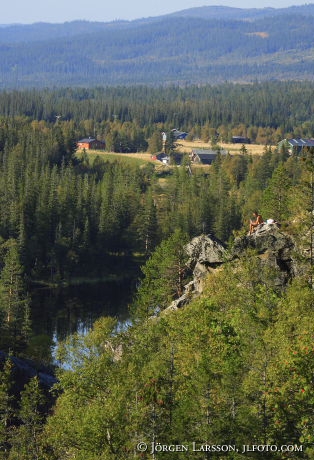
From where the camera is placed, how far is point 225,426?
31625 millimetres

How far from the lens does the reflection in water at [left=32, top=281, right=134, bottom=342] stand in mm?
90750

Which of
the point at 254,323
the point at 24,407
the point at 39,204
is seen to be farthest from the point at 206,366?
the point at 39,204

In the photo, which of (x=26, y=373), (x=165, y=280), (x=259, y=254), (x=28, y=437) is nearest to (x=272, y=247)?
(x=259, y=254)

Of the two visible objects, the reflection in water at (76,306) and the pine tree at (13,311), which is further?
the reflection in water at (76,306)

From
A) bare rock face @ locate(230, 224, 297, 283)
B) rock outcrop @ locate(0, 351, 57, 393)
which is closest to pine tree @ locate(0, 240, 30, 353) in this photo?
rock outcrop @ locate(0, 351, 57, 393)

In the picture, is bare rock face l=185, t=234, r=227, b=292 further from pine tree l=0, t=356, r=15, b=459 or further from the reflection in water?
the reflection in water

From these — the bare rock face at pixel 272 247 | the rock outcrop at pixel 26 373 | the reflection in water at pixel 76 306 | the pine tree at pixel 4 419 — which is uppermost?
the bare rock face at pixel 272 247

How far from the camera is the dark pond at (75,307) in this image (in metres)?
89.8

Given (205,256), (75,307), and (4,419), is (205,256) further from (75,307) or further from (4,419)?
(75,307)

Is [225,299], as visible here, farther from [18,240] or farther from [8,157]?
[8,157]

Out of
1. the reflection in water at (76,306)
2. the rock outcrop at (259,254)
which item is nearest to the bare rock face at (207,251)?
the rock outcrop at (259,254)

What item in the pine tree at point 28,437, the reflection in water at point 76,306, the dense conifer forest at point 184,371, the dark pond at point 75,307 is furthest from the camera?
the reflection in water at point 76,306

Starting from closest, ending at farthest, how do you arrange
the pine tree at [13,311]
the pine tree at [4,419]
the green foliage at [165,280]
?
the pine tree at [4,419] → the pine tree at [13,311] → the green foliage at [165,280]

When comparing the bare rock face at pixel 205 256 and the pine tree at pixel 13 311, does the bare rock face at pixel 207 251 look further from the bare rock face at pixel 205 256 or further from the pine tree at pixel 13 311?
the pine tree at pixel 13 311
